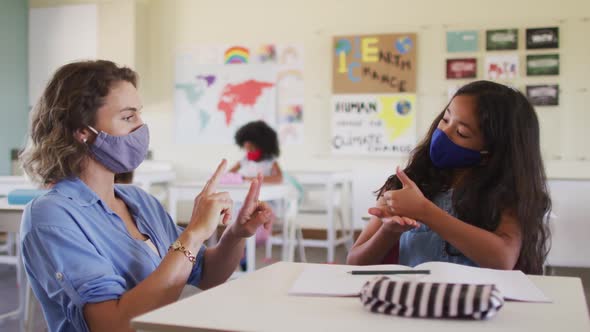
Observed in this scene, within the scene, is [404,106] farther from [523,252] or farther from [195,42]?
[523,252]

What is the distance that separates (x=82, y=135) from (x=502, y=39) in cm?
498

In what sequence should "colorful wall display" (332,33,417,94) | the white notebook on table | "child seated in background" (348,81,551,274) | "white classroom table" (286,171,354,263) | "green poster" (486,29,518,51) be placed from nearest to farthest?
1. the white notebook on table
2. "child seated in background" (348,81,551,274)
3. "white classroom table" (286,171,354,263)
4. "green poster" (486,29,518,51)
5. "colorful wall display" (332,33,417,94)

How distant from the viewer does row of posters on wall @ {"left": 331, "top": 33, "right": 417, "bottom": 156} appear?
5.80 m

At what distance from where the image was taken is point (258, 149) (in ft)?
17.2

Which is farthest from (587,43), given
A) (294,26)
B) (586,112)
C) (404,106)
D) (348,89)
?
(294,26)

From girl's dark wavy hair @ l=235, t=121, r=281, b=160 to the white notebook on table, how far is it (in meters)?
4.18

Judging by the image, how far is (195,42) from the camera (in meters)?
6.43

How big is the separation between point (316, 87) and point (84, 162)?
4.90 metres

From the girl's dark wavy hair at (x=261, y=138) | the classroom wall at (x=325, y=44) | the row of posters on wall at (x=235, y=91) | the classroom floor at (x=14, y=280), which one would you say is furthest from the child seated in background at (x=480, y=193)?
the row of posters on wall at (x=235, y=91)

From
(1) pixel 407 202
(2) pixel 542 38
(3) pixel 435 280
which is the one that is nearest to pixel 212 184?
(1) pixel 407 202

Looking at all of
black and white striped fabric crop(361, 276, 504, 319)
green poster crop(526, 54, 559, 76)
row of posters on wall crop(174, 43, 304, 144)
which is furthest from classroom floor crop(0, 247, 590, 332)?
black and white striped fabric crop(361, 276, 504, 319)

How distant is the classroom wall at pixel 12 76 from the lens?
20.1 feet

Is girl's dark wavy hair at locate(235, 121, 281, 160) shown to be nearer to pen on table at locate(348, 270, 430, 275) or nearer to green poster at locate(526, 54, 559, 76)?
green poster at locate(526, 54, 559, 76)

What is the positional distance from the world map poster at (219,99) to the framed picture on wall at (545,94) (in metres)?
2.31
